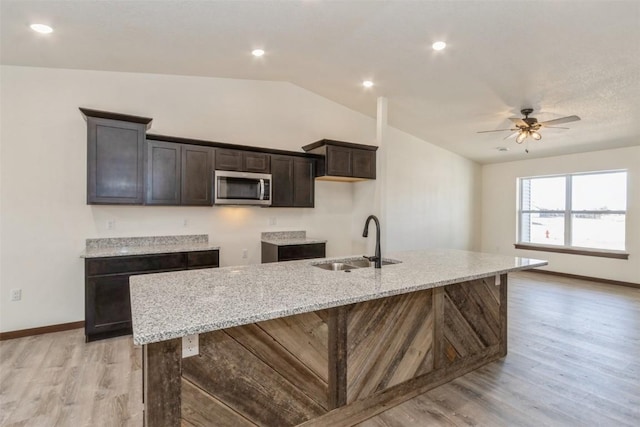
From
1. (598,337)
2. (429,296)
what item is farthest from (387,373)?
(598,337)

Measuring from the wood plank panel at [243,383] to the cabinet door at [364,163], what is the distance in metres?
3.49

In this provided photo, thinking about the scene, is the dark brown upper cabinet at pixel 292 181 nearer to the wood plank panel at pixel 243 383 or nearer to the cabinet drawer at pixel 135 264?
the cabinet drawer at pixel 135 264

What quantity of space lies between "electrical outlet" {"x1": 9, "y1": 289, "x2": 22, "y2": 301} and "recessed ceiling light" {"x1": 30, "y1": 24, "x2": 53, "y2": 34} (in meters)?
2.56

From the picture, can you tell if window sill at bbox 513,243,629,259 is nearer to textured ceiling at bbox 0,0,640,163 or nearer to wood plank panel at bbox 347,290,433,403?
textured ceiling at bbox 0,0,640,163

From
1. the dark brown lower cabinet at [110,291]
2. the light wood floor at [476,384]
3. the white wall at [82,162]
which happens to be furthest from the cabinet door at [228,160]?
the light wood floor at [476,384]

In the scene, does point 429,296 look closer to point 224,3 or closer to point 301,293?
point 301,293

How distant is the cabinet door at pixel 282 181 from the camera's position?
4.55 metres

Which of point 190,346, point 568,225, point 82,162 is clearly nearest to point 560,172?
point 568,225

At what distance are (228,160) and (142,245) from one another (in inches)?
57.5

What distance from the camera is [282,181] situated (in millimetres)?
4637

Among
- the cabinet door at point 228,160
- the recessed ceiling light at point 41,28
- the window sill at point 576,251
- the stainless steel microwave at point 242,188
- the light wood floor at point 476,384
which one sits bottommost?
the light wood floor at point 476,384

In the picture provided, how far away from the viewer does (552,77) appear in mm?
3553

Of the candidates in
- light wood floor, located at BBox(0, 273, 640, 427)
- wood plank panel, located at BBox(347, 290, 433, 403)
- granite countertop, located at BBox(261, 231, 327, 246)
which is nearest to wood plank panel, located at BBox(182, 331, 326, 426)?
wood plank panel, located at BBox(347, 290, 433, 403)

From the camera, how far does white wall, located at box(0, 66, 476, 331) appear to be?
3371 millimetres
